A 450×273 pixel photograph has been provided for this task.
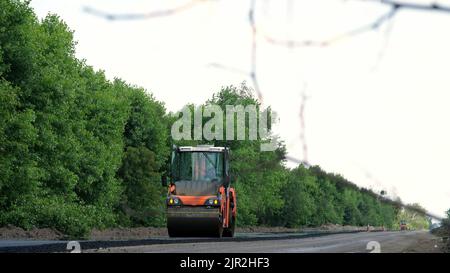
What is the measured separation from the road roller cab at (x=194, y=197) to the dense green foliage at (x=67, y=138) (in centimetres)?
418

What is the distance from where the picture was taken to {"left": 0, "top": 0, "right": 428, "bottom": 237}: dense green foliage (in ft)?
132

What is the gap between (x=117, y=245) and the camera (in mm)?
21578

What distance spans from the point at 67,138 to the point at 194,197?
19.3 m

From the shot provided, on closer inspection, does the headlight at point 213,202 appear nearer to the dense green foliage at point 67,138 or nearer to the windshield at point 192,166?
the windshield at point 192,166

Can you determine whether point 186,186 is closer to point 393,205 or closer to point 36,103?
point 36,103

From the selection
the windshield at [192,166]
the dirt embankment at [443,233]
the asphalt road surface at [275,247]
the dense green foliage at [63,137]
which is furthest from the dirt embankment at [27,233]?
the dirt embankment at [443,233]

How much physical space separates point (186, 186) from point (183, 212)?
1103 millimetres

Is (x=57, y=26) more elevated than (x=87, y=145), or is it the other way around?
(x=57, y=26)

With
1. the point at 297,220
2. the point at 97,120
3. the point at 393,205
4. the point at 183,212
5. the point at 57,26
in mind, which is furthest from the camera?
the point at 297,220

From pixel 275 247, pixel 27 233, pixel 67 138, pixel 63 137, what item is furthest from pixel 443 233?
pixel 67 138

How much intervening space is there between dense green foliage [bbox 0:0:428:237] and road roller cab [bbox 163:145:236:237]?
164 inches

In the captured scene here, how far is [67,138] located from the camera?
158 feet
